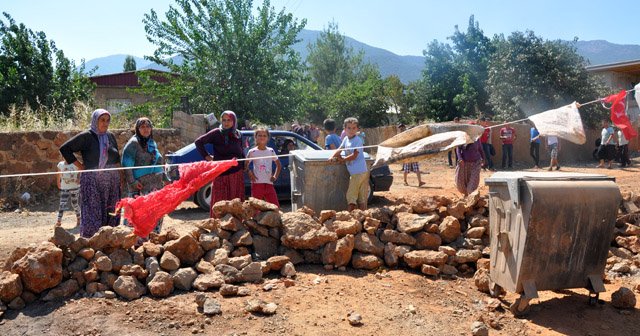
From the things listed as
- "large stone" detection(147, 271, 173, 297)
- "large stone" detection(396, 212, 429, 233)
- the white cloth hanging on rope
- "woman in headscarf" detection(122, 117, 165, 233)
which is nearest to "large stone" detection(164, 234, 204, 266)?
"large stone" detection(147, 271, 173, 297)

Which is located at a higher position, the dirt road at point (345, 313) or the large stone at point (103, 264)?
the large stone at point (103, 264)

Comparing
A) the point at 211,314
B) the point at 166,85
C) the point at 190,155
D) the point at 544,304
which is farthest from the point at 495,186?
the point at 166,85

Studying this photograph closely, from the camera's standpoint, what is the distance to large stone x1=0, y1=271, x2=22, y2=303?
392 cm

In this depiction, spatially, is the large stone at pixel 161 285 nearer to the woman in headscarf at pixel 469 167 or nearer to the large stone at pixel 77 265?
the large stone at pixel 77 265

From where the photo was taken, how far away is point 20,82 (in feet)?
55.3

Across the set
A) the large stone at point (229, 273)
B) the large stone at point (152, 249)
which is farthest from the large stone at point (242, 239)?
the large stone at point (152, 249)

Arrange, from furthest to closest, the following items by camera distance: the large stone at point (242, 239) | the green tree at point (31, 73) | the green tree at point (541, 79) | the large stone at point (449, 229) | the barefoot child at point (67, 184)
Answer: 1. the green tree at point (541, 79)
2. the green tree at point (31, 73)
3. the barefoot child at point (67, 184)
4. the large stone at point (449, 229)
5. the large stone at point (242, 239)

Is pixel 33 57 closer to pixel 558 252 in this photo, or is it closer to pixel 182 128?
pixel 182 128

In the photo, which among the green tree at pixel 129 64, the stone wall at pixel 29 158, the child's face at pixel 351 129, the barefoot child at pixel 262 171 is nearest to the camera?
the barefoot child at pixel 262 171

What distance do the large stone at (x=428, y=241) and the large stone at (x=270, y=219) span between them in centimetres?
147

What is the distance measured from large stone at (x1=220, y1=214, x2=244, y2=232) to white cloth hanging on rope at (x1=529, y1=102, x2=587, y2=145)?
3.67 meters

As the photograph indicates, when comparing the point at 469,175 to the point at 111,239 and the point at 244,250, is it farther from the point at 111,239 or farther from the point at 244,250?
the point at 111,239

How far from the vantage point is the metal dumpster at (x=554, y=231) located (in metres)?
4.00

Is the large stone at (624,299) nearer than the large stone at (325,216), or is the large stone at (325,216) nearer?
the large stone at (624,299)
